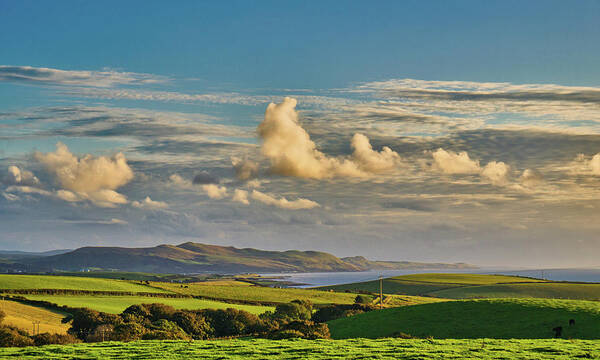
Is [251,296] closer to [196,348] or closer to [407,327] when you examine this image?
[407,327]

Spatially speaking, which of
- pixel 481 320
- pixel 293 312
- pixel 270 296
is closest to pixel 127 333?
pixel 481 320

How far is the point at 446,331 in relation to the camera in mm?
72562

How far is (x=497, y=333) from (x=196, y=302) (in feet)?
338

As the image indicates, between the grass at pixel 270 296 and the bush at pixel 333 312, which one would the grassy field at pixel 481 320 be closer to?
the bush at pixel 333 312

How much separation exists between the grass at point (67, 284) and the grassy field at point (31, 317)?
38990mm

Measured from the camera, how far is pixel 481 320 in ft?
247

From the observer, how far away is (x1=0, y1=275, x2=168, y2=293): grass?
539 ft

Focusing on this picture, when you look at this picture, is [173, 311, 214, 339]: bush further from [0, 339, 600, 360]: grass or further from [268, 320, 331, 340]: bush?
[0, 339, 600, 360]: grass

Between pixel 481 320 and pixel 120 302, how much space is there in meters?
98.7

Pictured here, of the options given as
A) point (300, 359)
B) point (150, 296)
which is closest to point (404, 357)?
point (300, 359)

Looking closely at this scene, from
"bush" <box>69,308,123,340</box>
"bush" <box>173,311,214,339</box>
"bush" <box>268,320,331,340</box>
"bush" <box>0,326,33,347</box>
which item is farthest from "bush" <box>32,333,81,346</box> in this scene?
"bush" <box>69,308,123,340</box>

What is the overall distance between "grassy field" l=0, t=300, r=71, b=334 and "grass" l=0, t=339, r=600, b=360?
57.0 meters

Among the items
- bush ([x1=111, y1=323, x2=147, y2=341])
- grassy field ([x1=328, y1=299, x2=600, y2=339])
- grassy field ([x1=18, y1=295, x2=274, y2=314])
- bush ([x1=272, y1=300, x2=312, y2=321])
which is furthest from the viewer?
grassy field ([x1=18, y1=295, x2=274, y2=314])

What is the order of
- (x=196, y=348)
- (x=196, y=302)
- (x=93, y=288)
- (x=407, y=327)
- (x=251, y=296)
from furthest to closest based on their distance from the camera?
(x=251, y=296), (x=93, y=288), (x=196, y=302), (x=407, y=327), (x=196, y=348)
